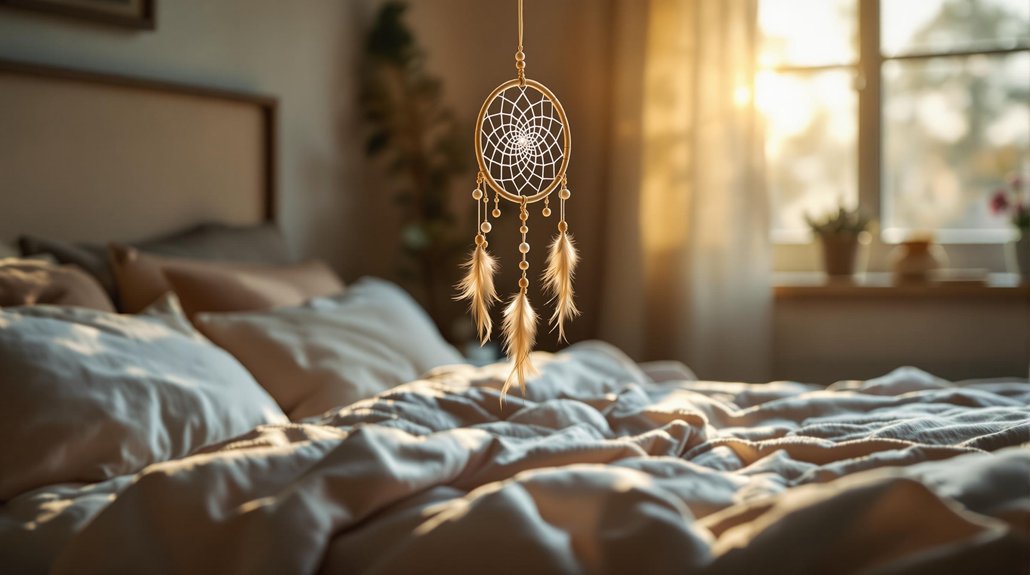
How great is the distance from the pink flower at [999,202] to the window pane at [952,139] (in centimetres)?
21

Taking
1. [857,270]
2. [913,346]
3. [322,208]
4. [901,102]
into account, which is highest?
[901,102]

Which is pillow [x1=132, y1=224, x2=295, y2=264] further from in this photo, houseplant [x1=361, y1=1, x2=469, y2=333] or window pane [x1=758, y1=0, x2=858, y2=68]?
window pane [x1=758, y1=0, x2=858, y2=68]

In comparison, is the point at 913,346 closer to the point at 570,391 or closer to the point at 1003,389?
the point at 1003,389

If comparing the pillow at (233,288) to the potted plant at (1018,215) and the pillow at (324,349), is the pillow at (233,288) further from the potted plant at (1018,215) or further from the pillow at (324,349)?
the potted plant at (1018,215)

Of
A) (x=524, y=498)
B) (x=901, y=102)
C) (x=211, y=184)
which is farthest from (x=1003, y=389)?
(x=211, y=184)

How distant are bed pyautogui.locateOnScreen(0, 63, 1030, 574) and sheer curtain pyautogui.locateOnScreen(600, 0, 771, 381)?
947 mm

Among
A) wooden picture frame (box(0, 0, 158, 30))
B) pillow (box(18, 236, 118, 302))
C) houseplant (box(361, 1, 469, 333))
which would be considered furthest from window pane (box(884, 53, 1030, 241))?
pillow (box(18, 236, 118, 302))

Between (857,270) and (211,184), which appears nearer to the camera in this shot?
(211,184)

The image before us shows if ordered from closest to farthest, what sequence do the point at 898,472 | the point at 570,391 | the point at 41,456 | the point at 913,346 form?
the point at 898,472 < the point at 41,456 < the point at 570,391 < the point at 913,346

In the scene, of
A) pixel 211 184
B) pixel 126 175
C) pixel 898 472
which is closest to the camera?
pixel 898 472

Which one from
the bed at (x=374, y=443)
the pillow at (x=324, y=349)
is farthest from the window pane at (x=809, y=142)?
the pillow at (x=324, y=349)

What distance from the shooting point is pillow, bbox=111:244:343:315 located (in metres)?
2.19

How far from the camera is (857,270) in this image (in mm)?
3326

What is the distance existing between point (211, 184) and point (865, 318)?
2.14m
